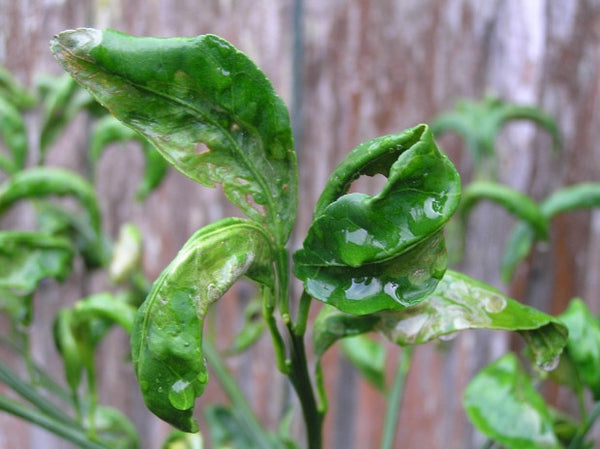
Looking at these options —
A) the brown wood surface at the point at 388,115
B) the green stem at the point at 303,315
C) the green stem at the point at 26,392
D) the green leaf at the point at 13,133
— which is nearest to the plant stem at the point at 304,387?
the green stem at the point at 303,315

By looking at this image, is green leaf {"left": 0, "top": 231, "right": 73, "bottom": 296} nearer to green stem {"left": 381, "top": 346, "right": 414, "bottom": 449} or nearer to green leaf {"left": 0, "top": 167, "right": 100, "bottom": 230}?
green leaf {"left": 0, "top": 167, "right": 100, "bottom": 230}

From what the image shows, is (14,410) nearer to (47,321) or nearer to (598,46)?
(47,321)

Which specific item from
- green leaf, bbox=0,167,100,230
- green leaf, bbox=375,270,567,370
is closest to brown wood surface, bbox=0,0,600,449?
green leaf, bbox=0,167,100,230

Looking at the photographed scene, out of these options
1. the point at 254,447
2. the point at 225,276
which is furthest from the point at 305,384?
the point at 254,447

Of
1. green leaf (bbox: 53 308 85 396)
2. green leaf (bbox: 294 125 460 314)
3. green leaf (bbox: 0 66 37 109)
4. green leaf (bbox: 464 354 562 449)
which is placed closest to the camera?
green leaf (bbox: 294 125 460 314)

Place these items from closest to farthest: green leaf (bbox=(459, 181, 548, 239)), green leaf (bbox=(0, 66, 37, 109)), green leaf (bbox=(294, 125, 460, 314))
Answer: green leaf (bbox=(294, 125, 460, 314)) → green leaf (bbox=(459, 181, 548, 239)) → green leaf (bbox=(0, 66, 37, 109))

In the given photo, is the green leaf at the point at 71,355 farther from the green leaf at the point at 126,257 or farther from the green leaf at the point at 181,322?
the green leaf at the point at 181,322
